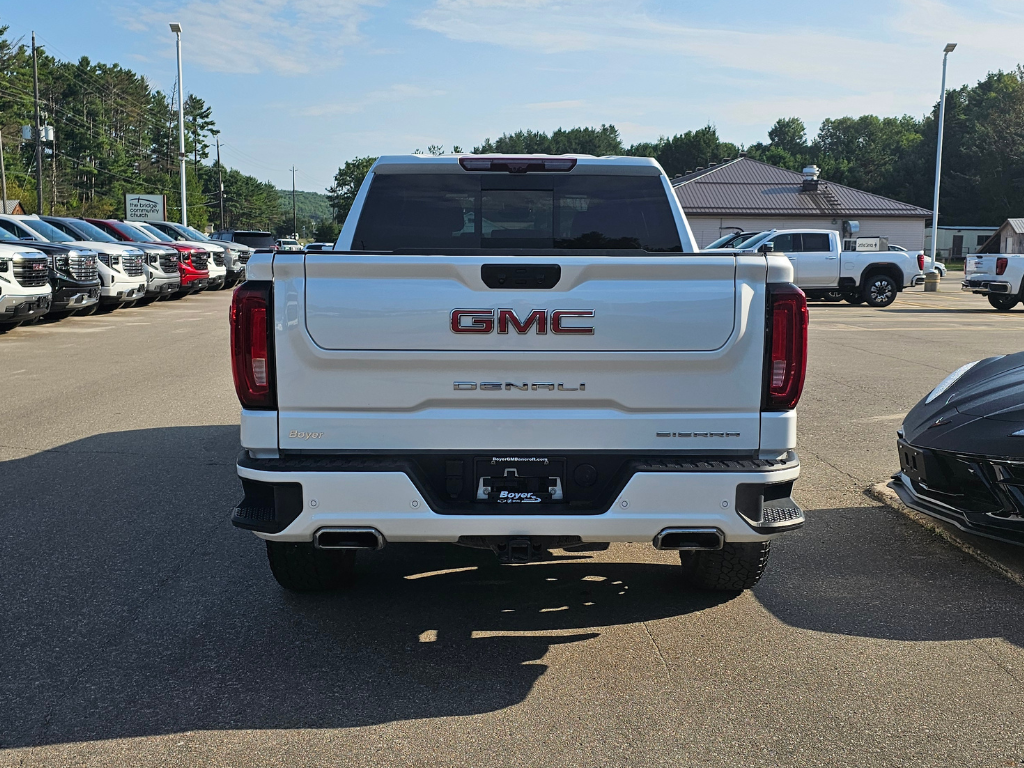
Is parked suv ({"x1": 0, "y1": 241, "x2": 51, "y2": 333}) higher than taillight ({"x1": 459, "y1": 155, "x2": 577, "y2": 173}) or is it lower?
lower

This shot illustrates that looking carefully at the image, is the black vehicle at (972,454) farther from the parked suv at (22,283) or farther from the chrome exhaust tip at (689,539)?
the parked suv at (22,283)

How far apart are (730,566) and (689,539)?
2.42ft

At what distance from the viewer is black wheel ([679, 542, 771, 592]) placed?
433 centimetres

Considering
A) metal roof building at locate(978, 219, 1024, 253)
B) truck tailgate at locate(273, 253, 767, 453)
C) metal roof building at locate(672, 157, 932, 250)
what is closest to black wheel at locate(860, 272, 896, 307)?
truck tailgate at locate(273, 253, 767, 453)

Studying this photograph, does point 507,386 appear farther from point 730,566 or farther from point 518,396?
point 730,566

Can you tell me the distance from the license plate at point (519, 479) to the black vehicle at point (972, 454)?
2.34 meters

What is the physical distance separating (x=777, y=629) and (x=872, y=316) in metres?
20.5

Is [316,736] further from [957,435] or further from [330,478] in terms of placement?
[957,435]

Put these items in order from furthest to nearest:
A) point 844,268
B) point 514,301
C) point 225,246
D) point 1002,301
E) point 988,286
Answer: point 225,246
point 844,268
point 1002,301
point 988,286
point 514,301

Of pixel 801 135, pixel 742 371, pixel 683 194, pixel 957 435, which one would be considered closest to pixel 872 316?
pixel 957 435

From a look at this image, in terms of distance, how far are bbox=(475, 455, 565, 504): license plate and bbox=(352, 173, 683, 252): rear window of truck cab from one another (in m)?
1.62

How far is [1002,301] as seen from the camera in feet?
85.5

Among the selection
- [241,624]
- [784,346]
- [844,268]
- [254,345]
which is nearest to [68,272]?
[241,624]

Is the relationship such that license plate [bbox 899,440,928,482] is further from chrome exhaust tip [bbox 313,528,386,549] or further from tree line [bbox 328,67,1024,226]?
tree line [bbox 328,67,1024,226]
